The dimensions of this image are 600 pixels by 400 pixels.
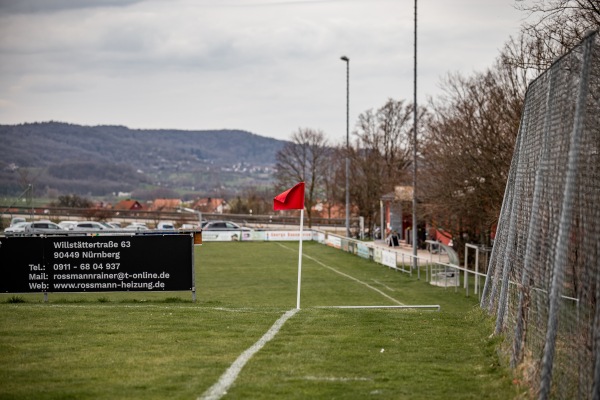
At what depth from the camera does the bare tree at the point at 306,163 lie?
103 metres

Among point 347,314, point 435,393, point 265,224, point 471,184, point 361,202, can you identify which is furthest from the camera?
point 265,224

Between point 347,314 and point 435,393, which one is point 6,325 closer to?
point 347,314

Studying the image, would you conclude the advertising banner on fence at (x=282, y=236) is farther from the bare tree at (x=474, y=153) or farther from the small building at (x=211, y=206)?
the small building at (x=211, y=206)

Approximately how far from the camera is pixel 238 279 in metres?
40.5

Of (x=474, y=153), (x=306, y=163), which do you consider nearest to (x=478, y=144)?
(x=474, y=153)

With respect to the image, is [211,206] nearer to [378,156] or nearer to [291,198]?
[378,156]

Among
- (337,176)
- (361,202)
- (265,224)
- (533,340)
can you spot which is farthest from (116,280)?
(265,224)

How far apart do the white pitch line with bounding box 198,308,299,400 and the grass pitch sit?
3.4 inches

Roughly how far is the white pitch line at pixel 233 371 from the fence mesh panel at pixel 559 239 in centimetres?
305

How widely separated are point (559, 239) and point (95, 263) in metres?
13.3

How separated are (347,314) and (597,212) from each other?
794 centimetres

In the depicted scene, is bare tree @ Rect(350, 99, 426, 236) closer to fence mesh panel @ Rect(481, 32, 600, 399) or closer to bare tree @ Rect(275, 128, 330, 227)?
bare tree @ Rect(275, 128, 330, 227)

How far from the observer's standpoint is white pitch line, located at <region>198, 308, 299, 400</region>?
28.9 feet

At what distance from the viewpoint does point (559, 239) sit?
8547 millimetres
